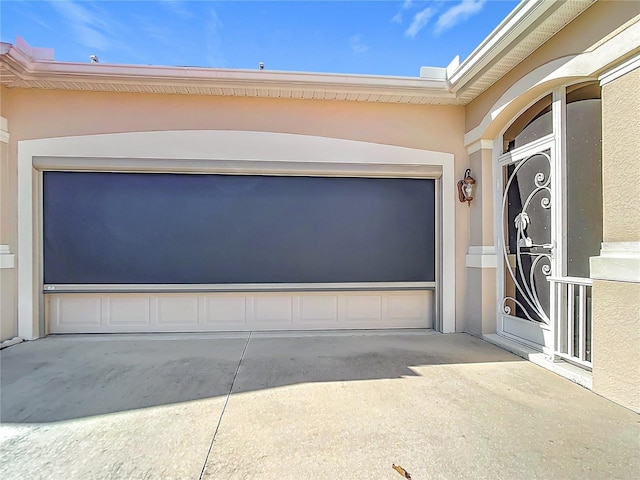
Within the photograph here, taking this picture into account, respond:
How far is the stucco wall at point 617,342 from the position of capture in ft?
7.63

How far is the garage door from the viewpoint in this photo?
14.4ft

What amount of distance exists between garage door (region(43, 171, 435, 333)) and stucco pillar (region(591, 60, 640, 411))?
222cm

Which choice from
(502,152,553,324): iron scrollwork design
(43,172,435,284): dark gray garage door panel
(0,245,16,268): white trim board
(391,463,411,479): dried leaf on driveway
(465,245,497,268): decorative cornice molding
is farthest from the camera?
A: (43,172,435,284): dark gray garage door panel

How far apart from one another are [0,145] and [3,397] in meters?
3.18

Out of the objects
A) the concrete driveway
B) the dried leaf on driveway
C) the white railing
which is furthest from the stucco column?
the dried leaf on driveway

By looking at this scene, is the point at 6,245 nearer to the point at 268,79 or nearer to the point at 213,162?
the point at 213,162

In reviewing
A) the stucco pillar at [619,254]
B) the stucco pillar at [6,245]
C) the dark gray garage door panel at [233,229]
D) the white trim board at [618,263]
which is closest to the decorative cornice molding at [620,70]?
the stucco pillar at [619,254]

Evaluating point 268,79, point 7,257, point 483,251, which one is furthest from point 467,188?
point 7,257

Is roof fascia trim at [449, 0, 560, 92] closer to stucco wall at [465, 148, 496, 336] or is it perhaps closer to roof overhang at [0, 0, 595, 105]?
roof overhang at [0, 0, 595, 105]

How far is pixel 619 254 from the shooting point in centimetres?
244

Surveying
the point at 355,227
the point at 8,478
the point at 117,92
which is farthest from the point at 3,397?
the point at 355,227

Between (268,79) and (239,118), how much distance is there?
0.65 meters

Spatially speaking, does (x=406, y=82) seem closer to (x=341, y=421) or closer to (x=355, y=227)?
(x=355, y=227)

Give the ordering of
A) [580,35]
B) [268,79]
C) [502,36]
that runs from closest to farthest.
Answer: [580,35]
[502,36]
[268,79]
